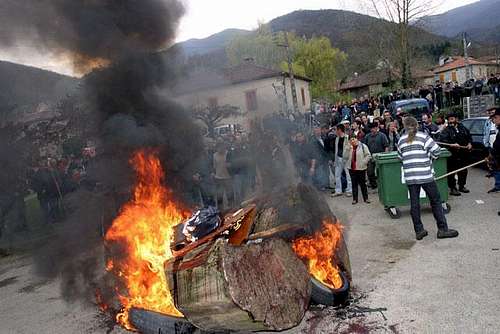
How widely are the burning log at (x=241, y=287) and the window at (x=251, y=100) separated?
21.6ft

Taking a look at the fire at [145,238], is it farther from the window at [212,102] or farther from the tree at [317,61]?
the tree at [317,61]

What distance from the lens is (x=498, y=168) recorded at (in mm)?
7832

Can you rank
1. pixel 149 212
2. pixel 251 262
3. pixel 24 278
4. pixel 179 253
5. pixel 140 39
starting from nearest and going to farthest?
pixel 251 262 → pixel 179 253 → pixel 149 212 → pixel 140 39 → pixel 24 278

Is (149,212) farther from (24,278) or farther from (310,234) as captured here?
(24,278)

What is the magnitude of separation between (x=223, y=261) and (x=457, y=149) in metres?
6.83

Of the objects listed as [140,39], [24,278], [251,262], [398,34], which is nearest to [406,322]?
[251,262]

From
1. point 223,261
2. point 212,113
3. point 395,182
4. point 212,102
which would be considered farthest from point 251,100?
→ point 223,261

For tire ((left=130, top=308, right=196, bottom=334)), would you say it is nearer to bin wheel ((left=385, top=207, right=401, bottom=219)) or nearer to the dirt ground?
the dirt ground

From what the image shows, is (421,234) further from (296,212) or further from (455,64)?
(455,64)

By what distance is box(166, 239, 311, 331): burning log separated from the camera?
3562mm

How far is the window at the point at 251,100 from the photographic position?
10.3m

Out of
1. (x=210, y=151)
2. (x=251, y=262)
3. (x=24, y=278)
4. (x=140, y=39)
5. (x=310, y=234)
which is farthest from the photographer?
(x=210, y=151)

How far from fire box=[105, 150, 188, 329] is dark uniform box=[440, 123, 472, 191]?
19.1ft

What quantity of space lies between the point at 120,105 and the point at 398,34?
3186 cm
